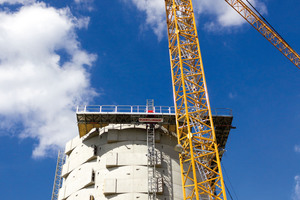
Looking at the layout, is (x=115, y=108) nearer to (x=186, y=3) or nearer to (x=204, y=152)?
(x=204, y=152)

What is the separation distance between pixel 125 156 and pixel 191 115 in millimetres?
10222

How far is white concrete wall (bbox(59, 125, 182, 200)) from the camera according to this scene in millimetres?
44812

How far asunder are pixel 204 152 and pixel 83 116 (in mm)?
18136

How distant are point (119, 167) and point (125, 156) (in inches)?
64.8

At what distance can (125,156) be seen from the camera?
4719cm

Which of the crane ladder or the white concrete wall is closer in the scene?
the crane ladder

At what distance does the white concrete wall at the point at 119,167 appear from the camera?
147 feet

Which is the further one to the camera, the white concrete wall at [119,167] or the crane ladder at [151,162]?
the white concrete wall at [119,167]

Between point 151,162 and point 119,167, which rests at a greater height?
point 151,162

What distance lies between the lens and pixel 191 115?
47.0m

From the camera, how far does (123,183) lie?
45.0 meters

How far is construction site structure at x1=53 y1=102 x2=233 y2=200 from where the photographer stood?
44906mm

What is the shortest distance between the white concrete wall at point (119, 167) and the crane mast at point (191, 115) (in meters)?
2.29

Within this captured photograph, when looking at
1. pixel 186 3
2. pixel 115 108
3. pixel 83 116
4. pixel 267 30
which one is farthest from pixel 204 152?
pixel 267 30
